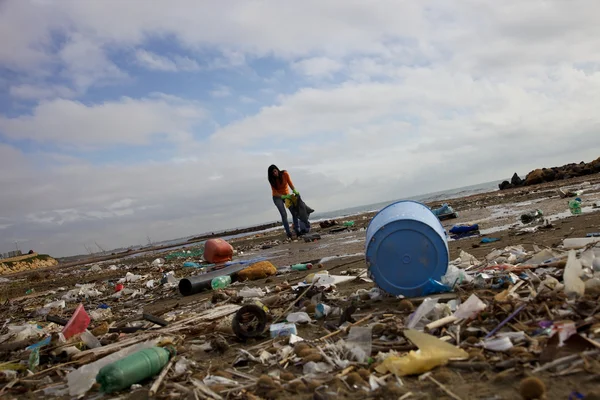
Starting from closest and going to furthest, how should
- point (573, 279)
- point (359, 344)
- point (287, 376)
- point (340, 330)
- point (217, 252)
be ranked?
1. point (287, 376)
2. point (359, 344)
3. point (573, 279)
4. point (340, 330)
5. point (217, 252)

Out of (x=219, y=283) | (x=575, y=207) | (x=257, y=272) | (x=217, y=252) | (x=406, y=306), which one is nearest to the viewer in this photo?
(x=406, y=306)

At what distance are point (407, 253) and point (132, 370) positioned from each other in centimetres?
241

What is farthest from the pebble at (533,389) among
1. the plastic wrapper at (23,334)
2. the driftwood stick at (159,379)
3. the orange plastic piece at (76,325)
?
the plastic wrapper at (23,334)

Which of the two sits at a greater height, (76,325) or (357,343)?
(76,325)

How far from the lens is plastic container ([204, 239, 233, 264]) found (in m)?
11.4

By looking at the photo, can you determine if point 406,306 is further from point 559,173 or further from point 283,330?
point 559,173

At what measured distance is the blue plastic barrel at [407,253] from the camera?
12.4 feet

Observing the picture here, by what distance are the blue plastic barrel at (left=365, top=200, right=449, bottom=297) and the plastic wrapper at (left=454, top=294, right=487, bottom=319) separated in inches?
30.9

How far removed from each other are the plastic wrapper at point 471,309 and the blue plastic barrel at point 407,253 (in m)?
0.78

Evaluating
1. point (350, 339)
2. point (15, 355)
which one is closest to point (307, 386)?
point (350, 339)

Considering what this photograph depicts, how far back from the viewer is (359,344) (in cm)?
284

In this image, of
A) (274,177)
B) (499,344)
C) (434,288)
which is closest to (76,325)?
(434,288)

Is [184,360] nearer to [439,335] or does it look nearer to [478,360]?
[439,335]

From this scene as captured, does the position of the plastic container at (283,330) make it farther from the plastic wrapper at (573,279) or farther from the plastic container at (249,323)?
the plastic wrapper at (573,279)
